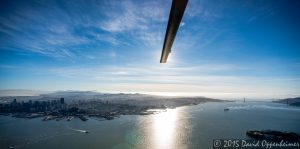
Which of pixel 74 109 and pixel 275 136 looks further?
pixel 74 109

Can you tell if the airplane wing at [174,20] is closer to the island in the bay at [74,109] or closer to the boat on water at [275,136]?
the boat on water at [275,136]

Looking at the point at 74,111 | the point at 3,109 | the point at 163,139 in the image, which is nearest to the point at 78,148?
the point at 163,139

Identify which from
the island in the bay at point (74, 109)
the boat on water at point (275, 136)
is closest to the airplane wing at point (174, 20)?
the boat on water at point (275, 136)

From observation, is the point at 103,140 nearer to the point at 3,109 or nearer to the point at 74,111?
the point at 74,111

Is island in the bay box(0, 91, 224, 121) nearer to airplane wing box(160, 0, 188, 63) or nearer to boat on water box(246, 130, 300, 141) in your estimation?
boat on water box(246, 130, 300, 141)

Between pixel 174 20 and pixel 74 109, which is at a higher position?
pixel 174 20

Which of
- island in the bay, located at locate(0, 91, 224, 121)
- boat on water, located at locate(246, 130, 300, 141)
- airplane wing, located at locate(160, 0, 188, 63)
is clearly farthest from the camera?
island in the bay, located at locate(0, 91, 224, 121)

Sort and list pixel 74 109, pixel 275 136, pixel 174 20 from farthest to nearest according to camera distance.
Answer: pixel 74 109, pixel 275 136, pixel 174 20

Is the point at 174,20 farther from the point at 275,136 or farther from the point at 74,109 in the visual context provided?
the point at 74,109

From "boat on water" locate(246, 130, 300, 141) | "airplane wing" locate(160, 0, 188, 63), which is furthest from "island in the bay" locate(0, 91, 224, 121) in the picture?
"airplane wing" locate(160, 0, 188, 63)

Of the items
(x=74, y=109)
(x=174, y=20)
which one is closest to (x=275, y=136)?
(x=174, y=20)

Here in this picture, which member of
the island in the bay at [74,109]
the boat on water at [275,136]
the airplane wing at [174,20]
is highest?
the airplane wing at [174,20]
